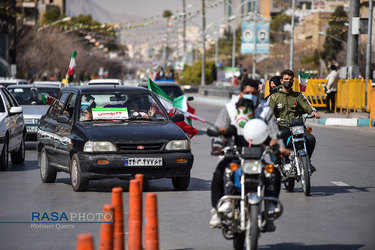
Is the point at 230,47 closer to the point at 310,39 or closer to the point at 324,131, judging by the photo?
the point at 310,39

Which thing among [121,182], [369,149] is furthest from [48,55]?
[121,182]

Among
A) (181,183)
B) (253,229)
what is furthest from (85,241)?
(181,183)

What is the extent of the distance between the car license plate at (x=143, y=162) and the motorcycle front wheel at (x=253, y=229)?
480 centimetres

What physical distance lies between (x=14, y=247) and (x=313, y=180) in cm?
704

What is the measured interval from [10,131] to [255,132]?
9.13 meters

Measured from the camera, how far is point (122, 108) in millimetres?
12695

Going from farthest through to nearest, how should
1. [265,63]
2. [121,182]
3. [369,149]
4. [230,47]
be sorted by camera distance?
[230,47], [265,63], [369,149], [121,182]

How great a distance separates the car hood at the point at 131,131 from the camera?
11727 millimetres

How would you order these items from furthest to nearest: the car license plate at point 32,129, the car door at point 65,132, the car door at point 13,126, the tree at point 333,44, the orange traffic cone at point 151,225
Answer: the tree at point 333,44, the car license plate at point 32,129, the car door at point 13,126, the car door at point 65,132, the orange traffic cone at point 151,225

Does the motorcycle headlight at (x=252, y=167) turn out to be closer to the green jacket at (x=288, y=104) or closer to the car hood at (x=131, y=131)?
the car hood at (x=131, y=131)

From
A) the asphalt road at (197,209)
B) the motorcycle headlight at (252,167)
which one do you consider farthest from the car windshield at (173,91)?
the motorcycle headlight at (252,167)

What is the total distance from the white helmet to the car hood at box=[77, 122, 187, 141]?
448cm

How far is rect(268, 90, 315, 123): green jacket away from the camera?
12406 millimetres

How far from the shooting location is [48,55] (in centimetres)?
8744
